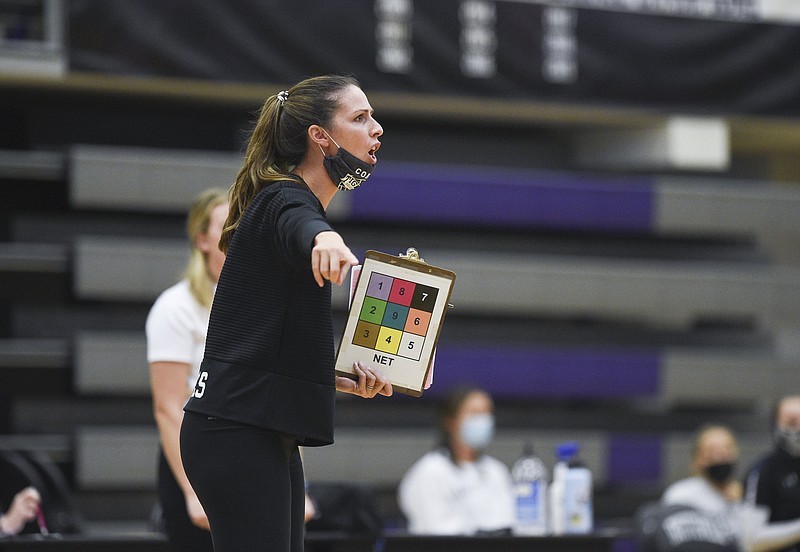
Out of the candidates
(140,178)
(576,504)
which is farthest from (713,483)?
(140,178)

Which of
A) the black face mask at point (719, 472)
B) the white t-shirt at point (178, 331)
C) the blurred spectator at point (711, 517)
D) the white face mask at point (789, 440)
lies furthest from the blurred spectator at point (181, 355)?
the black face mask at point (719, 472)

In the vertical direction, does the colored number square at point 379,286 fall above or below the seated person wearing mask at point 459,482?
above

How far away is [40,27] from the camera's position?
7.01m

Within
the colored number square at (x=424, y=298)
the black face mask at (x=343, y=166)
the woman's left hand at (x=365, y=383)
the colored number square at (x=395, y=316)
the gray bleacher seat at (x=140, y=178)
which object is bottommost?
the woman's left hand at (x=365, y=383)

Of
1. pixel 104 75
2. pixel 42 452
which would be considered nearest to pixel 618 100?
pixel 104 75

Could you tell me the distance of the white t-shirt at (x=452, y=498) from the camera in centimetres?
530

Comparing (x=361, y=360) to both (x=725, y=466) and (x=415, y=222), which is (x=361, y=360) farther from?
(x=415, y=222)

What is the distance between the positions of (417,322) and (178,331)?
0.97 meters

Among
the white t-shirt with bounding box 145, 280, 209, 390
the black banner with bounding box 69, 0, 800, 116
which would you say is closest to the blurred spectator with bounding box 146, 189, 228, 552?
the white t-shirt with bounding box 145, 280, 209, 390

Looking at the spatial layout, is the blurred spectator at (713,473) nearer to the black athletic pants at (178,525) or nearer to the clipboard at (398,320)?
the black athletic pants at (178,525)

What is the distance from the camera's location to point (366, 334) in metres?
2.29

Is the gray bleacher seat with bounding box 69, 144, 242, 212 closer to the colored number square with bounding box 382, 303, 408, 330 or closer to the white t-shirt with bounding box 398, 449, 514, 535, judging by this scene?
the white t-shirt with bounding box 398, 449, 514, 535

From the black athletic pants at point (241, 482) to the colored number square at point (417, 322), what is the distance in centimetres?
39

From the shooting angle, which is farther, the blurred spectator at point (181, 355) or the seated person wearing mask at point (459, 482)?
the seated person wearing mask at point (459, 482)
